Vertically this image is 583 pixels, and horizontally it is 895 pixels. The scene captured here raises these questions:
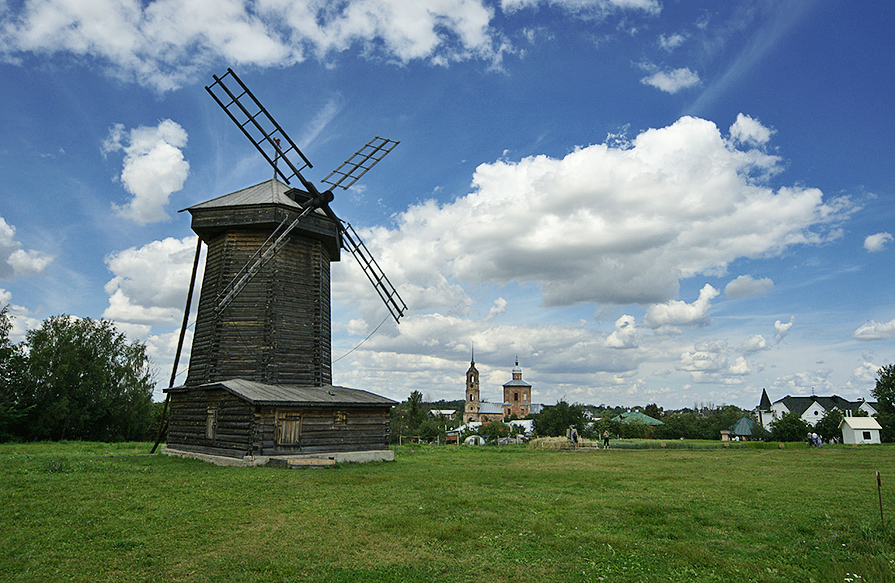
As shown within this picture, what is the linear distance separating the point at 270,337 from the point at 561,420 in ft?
171

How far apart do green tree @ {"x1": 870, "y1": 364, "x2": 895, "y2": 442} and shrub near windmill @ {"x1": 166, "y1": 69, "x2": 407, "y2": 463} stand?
5288cm

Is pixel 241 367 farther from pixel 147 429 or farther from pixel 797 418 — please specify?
pixel 797 418

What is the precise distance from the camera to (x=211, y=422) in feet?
71.2

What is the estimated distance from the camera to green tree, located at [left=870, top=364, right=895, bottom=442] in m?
49.7

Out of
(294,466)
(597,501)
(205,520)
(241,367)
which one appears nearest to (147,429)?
(241,367)

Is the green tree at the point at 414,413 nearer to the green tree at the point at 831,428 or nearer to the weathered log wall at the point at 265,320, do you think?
the green tree at the point at 831,428

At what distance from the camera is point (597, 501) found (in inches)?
515

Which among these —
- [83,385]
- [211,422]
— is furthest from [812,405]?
→ [83,385]

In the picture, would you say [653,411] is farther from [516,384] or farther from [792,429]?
[792,429]

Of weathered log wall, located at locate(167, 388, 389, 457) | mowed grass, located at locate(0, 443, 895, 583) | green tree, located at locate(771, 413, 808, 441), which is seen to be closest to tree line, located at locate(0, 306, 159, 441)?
weathered log wall, located at locate(167, 388, 389, 457)

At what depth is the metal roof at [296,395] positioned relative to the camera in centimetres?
1969

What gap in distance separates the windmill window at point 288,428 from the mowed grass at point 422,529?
3.56 metres

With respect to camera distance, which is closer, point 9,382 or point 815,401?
point 9,382

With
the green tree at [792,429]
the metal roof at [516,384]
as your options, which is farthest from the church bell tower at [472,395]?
the green tree at [792,429]
